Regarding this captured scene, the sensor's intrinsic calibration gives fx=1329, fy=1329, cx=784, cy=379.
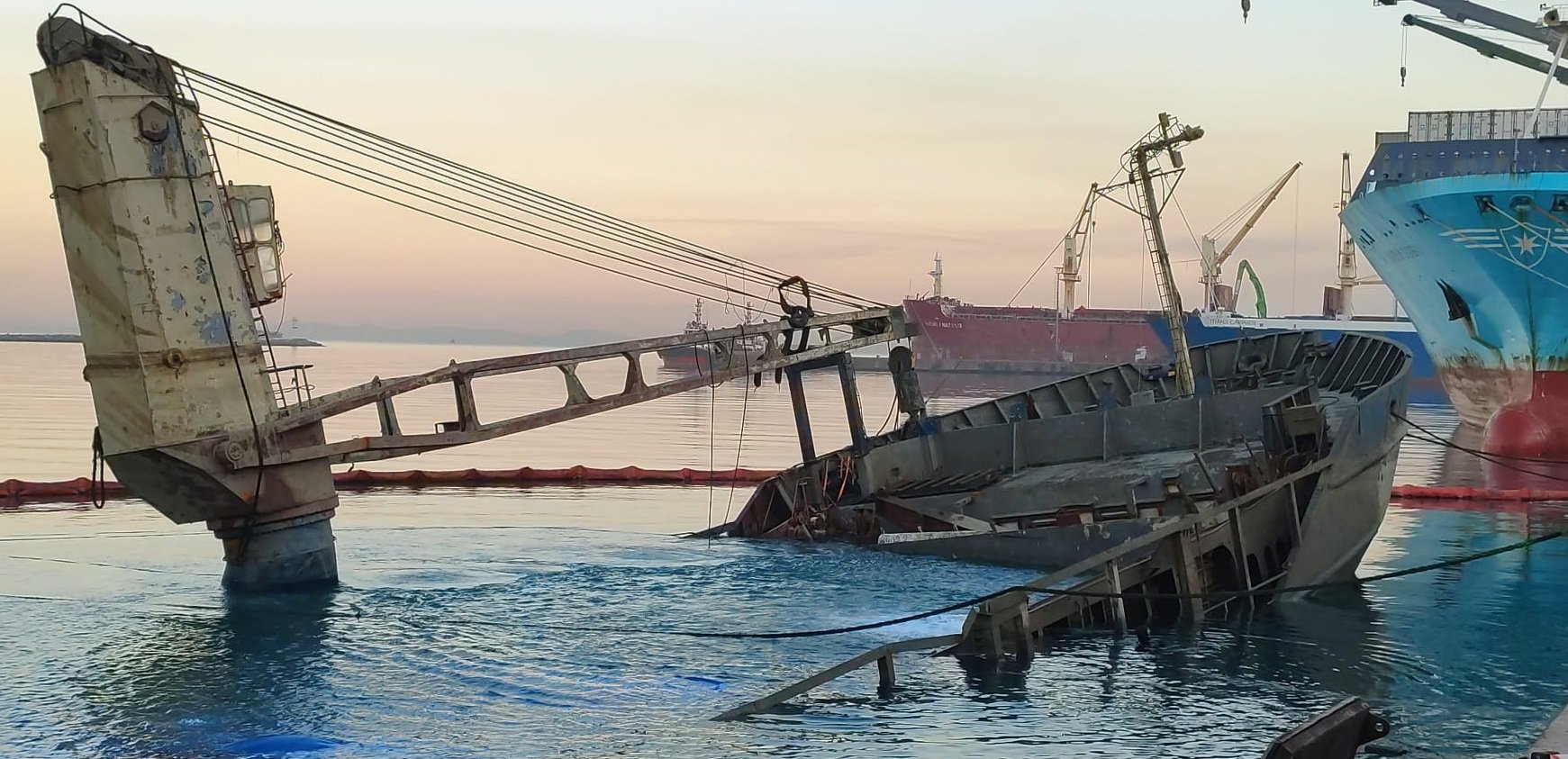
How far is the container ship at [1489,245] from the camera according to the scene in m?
39.8

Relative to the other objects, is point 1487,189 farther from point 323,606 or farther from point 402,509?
point 323,606

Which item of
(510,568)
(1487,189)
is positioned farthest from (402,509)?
(1487,189)

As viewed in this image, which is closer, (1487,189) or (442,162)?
(442,162)

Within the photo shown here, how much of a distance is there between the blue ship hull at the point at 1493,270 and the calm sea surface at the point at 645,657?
18.2m

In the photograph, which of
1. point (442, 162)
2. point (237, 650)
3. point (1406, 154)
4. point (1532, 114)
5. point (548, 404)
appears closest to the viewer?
point (237, 650)

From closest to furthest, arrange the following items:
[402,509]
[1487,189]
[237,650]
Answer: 1. [237,650]
2. [402,509]
3. [1487,189]

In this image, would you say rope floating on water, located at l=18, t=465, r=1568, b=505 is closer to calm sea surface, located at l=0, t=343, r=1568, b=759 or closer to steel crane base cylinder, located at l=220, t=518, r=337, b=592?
calm sea surface, located at l=0, t=343, r=1568, b=759

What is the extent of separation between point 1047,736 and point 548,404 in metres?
65.1

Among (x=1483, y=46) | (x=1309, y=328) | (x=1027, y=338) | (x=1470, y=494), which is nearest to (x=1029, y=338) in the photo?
(x=1027, y=338)

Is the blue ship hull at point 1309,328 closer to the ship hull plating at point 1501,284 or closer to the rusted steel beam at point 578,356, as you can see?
the ship hull plating at point 1501,284

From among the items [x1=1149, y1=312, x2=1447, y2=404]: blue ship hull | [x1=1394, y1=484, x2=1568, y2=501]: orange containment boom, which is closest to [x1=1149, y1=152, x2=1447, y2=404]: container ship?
[x1=1149, y1=312, x2=1447, y2=404]: blue ship hull

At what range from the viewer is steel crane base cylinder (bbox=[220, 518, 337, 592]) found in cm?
1741

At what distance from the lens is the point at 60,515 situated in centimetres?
2569

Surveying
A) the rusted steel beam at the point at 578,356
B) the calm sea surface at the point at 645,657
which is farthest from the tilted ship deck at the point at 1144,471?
the rusted steel beam at the point at 578,356
